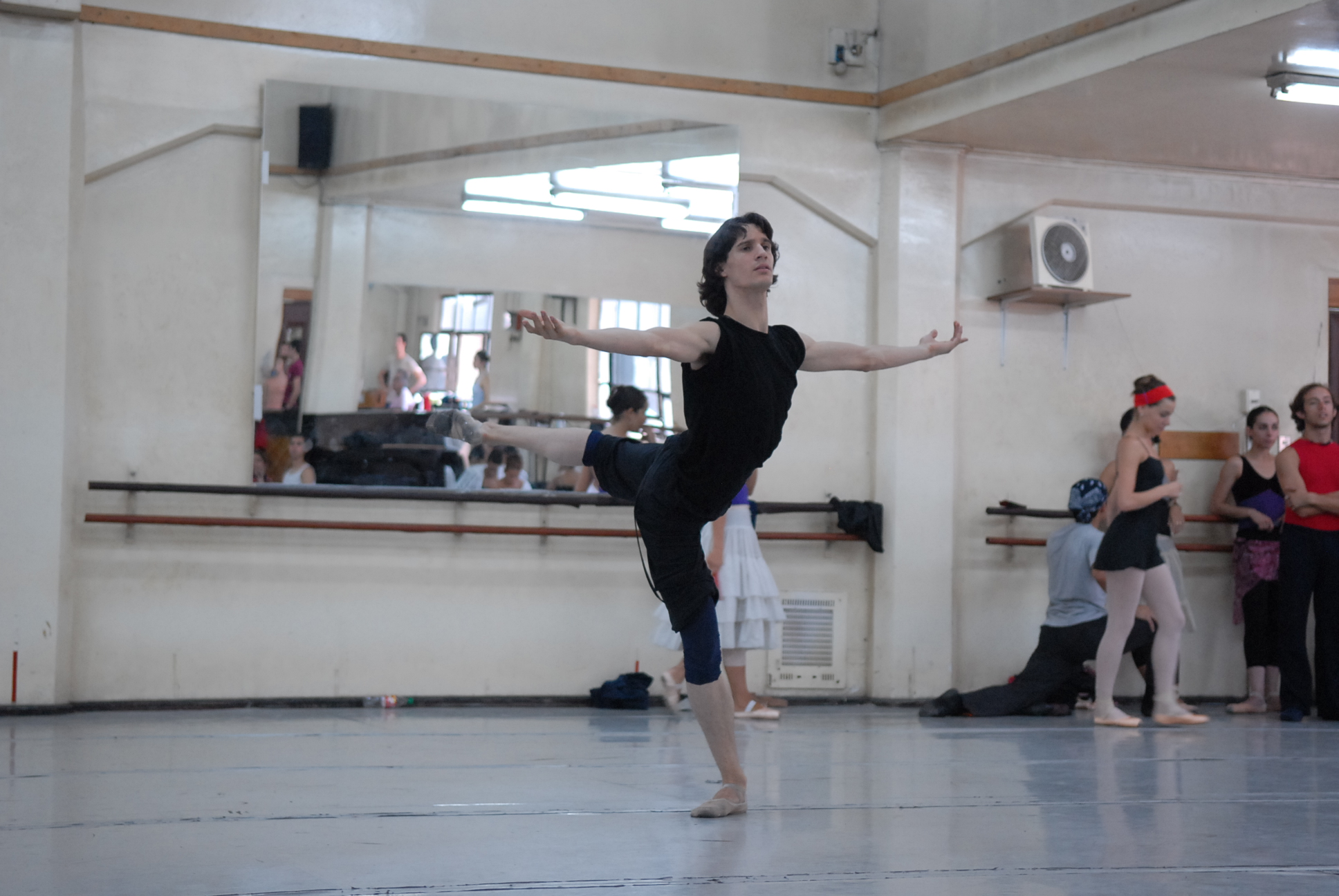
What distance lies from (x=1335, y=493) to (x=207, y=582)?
6077mm

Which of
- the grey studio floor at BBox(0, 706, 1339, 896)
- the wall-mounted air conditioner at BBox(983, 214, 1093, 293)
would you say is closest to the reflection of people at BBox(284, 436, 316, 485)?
the grey studio floor at BBox(0, 706, 1339, 896)

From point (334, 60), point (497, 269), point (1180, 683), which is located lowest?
point (1180, 683)

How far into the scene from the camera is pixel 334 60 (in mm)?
7043

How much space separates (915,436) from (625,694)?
2324mm

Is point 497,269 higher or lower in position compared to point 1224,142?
lower

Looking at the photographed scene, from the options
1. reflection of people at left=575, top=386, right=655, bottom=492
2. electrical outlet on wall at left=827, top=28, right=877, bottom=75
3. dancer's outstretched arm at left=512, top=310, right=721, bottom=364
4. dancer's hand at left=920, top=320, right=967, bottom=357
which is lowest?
reflection of people at left=575, top=386, right=655, bottom=492

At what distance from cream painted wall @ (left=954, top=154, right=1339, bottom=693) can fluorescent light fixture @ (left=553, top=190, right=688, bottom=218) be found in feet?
6.15

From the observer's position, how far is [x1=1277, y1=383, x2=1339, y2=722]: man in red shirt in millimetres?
7180

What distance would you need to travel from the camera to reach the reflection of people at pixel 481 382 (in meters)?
7.10

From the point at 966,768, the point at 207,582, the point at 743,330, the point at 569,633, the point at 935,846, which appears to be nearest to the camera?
the point at 935,846

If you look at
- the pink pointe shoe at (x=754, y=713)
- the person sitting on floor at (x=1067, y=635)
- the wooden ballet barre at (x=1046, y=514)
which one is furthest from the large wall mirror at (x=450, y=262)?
the person sitting on floor at (x=1067, y=635)

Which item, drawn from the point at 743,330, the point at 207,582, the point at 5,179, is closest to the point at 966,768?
the point at 743,330

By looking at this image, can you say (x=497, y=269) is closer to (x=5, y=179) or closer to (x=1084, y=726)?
(x=5, y=179)

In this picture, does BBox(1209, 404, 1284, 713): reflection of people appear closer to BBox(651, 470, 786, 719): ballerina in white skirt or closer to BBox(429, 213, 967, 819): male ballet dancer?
BBox(651, 470, 786, 719): ballerina in white skirt
